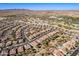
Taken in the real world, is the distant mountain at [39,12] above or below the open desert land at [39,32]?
above

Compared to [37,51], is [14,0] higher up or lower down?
Answer: higher up

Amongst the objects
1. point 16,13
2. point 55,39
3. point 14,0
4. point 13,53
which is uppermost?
point 14,0

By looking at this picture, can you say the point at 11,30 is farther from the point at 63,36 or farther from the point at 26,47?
the point at 63,36

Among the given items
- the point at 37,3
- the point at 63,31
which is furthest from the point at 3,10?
the point at 63,31

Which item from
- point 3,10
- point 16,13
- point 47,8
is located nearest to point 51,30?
point 47,8

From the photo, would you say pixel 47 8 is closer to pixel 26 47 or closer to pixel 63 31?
pixel 63 31

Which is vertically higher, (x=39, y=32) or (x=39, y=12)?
(x=39, y=12)

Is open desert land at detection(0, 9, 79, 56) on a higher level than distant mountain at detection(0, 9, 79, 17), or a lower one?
lower
